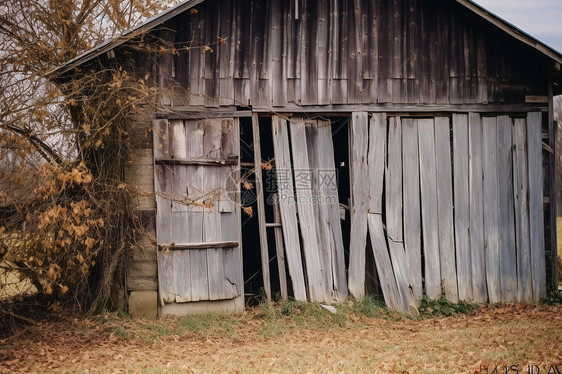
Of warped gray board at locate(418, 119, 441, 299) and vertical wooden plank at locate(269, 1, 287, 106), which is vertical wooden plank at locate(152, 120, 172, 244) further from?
warped gray board at locate(418, 119, 441, 299)

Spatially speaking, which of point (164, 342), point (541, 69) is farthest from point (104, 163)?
point (541, 69)

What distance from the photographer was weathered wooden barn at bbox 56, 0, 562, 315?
9.40 meters

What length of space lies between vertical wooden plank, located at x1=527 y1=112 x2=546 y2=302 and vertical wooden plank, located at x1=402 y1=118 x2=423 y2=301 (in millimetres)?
2010

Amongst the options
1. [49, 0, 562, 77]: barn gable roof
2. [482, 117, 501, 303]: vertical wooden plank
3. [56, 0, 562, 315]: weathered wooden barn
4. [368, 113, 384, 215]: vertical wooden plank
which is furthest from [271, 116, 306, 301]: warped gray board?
[482, 117, 501, 303]: vertical wooden plank

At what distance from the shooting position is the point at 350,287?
9711 millimetres

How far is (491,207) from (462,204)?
1.70ft

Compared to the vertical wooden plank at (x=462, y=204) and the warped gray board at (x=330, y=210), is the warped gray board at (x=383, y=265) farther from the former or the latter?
the vertical wooden plank at (x=462, y=204)

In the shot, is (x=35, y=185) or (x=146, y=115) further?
(x=146, y=115)

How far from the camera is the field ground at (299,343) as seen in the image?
6.48 meters

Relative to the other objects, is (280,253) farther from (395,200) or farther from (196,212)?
(395,200)

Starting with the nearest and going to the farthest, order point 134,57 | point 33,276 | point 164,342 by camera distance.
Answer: point 164,342 → point 33,276 → point 134,57

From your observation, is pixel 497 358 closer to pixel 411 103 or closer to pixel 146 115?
pixel 411 103

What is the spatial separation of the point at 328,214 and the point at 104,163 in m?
3.83

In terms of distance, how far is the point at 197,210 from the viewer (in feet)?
30.9
